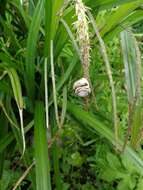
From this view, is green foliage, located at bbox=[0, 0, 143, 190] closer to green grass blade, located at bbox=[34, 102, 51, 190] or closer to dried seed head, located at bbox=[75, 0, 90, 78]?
green grass blade, located at bbox=[34, 102, 51, 190]

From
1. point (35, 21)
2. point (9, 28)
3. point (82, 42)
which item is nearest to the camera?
point (82, 42)

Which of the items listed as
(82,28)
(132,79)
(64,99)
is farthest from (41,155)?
(82,28)

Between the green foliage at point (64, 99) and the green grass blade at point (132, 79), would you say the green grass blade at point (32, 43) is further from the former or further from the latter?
the green grass blade at point (132, 79)

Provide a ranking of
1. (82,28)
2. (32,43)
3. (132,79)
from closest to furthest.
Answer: (82,28)
(132,79)
(32,43)

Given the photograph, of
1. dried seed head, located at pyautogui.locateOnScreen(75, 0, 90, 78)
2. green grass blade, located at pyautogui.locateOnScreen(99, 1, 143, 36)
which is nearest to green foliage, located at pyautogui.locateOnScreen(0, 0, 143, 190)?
green grass blade, located at pyautogui.locateOnScreen(99, 1, 143, 36)

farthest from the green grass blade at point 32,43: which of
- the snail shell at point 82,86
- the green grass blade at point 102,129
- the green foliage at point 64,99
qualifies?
the snail shell at point 82,86

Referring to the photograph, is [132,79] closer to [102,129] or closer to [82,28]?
[102,129]

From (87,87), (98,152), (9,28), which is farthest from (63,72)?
(87,87)

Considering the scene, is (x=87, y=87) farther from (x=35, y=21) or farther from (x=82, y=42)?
(x=35, y=21)
